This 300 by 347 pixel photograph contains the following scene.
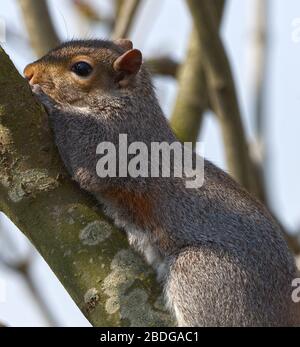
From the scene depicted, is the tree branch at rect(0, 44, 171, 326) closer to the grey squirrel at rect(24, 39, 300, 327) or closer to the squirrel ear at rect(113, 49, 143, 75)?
the grey squirrel at rect(24, 39, 300, 327)

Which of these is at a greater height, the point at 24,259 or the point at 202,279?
the point at 202,279

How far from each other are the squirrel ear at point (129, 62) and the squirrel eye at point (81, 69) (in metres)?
0.14

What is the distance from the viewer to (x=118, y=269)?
374 cm

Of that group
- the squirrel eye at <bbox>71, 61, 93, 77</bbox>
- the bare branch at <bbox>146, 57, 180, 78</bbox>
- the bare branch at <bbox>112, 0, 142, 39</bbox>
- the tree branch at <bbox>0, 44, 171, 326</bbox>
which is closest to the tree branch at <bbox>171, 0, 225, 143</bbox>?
the bare branch at <bbox>146, 57, 180, 78</bbox>

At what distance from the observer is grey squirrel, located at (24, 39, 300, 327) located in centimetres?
431

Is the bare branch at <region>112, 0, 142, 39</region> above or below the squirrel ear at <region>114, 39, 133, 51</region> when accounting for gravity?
below

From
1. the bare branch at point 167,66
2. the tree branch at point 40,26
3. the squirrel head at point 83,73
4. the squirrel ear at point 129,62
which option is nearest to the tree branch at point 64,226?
the squirrel head at point 83,73

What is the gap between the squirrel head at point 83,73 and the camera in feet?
15.7

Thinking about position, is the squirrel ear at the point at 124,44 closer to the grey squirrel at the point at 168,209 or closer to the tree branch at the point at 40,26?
the grey squirrel at the point at 168,209

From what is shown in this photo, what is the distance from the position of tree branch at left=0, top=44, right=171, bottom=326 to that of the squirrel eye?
32.2 inches

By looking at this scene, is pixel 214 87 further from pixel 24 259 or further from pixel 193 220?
pixel 24 259

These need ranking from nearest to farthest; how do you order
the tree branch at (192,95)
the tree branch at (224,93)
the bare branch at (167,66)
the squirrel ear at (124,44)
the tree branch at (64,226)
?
the tree branch at (64,226) < the squirrel ear at (124,44) < the tree branch at (224,93) < the tree branch at (192,95) < the bare branch at (167,66)
